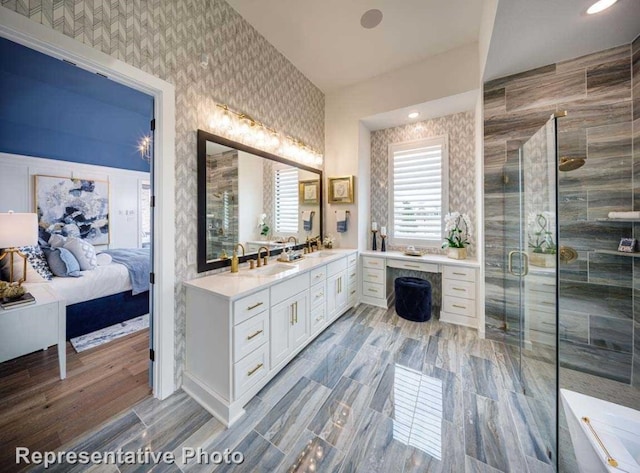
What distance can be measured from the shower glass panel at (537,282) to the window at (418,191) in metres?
1.22

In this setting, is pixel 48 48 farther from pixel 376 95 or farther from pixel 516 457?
→ pixel 516 457

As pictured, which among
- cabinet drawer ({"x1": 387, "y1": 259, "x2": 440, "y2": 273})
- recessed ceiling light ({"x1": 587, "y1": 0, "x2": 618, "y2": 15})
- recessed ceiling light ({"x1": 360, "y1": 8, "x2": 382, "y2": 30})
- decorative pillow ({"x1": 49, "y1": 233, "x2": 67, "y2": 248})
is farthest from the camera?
decorative pillow ({"x1": 49, "y1": 233, "x2": 67, "y2": 248})

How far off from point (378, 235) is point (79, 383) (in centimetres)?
371

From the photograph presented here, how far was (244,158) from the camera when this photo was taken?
2424mm

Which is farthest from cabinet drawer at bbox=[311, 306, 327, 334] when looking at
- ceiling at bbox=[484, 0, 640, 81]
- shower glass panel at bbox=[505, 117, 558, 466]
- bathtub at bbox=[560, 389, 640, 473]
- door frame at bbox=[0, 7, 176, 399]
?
ceiling at bbox=[484, 0, 640, 81]

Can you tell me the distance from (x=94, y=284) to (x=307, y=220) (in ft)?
8.80

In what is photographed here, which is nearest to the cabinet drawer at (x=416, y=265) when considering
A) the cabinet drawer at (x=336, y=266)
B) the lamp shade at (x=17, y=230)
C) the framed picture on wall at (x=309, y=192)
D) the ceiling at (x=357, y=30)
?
the cabinet drawer at (x=336, y=266)

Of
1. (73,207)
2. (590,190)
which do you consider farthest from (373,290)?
(73,207)

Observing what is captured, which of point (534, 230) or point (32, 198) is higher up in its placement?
point (32, 198)

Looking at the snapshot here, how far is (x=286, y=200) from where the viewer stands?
305 cm

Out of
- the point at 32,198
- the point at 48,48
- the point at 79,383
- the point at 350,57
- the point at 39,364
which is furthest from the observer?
the point at 32,198

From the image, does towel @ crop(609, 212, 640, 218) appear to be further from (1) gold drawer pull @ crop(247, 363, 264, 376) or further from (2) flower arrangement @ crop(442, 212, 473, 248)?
(1) gold drawer pull @ crop(247, 363, 264, 376)

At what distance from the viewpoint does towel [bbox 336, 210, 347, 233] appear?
353 cm

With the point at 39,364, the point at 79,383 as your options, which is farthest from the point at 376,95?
the point at 39,364
